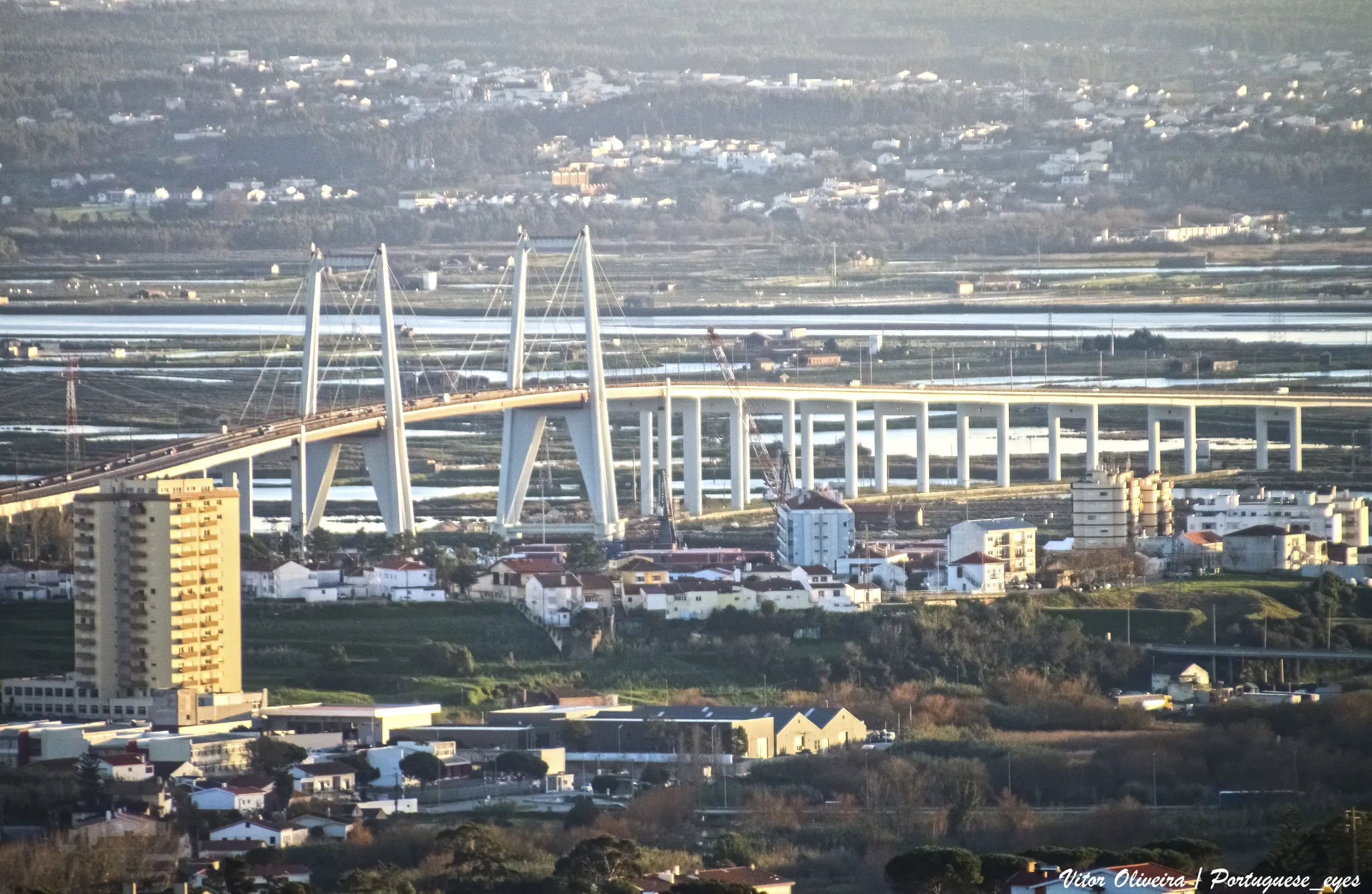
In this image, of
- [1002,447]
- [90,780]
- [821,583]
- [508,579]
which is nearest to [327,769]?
[90,780]

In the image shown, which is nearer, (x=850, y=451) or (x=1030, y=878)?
(x=1030, y=878)

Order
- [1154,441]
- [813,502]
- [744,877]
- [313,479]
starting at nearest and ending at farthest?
1. [744,877]
2. [813,502]
3. [313,479]
4. [1154,441]

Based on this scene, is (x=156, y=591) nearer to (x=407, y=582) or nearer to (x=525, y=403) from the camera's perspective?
(x=407, y=582)

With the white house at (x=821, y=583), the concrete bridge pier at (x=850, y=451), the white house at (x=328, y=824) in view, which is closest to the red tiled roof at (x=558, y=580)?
the white house at (x=821, y=583)

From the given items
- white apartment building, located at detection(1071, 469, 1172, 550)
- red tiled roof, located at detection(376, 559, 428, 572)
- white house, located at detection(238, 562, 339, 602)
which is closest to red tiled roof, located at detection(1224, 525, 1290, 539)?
white apartment building, located at detection(1071, 469, 1172, 550)

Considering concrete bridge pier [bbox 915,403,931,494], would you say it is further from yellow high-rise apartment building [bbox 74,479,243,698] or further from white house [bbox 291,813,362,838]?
white house [bbox 291,813,362,838]

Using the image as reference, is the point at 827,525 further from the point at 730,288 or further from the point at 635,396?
the point at 730,288

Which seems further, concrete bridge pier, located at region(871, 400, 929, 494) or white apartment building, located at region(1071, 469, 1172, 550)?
concrete bridge pier, located at region(871, 400, 929, 494)
